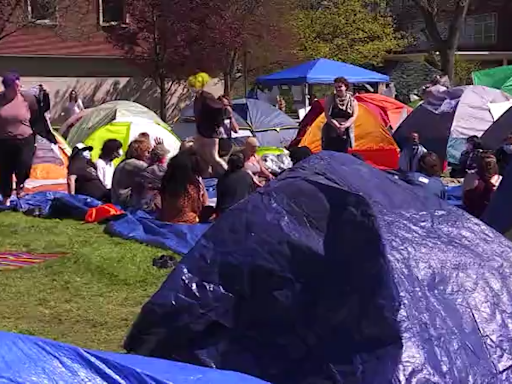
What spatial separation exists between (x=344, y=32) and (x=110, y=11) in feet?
29.2

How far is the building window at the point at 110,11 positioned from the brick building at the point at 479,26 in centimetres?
1903

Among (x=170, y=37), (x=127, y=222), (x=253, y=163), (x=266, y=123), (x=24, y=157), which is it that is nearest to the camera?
(x=127, y=222)

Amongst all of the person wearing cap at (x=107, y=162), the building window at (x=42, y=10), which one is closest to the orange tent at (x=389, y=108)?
the person wearing cap at (x=107, y=162)

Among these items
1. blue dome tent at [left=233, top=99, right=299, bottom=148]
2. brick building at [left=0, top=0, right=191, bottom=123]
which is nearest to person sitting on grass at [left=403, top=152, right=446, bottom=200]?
blue dome tent at [left=233, top=99, right=299, bottom=148]

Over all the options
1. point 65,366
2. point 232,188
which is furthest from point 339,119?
point 65,366

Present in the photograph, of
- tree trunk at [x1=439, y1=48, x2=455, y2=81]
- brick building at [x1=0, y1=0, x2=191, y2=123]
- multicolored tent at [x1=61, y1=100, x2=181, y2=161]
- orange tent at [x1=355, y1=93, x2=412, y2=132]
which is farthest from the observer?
tree trunk at [x1=439, y1=48, x2=455, y2=81]

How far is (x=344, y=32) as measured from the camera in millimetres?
33969

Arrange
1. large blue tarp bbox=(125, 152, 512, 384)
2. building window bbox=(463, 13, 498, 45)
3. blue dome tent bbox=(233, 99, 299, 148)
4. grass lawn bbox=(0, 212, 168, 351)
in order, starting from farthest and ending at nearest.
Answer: building window bbox=(463, 13, 498, 45), blue dome tent bbox=(233, 99, 299, 148), grass lawn bbox=(0, 212, 168, 351), large blue tarp bbox=(125, 152, 512, 384)

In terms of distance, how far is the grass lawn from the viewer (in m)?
5.67

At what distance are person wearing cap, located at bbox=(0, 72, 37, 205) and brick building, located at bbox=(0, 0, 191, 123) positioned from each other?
18734mm

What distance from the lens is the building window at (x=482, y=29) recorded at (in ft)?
155

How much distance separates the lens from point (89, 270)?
713 cm

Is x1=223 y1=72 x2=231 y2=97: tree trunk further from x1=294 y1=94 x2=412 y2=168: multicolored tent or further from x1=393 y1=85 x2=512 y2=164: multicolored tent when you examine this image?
x1=294 y1=94 x2=412 y2=168: multicolored tent

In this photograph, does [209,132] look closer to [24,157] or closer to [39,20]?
[24,157]
